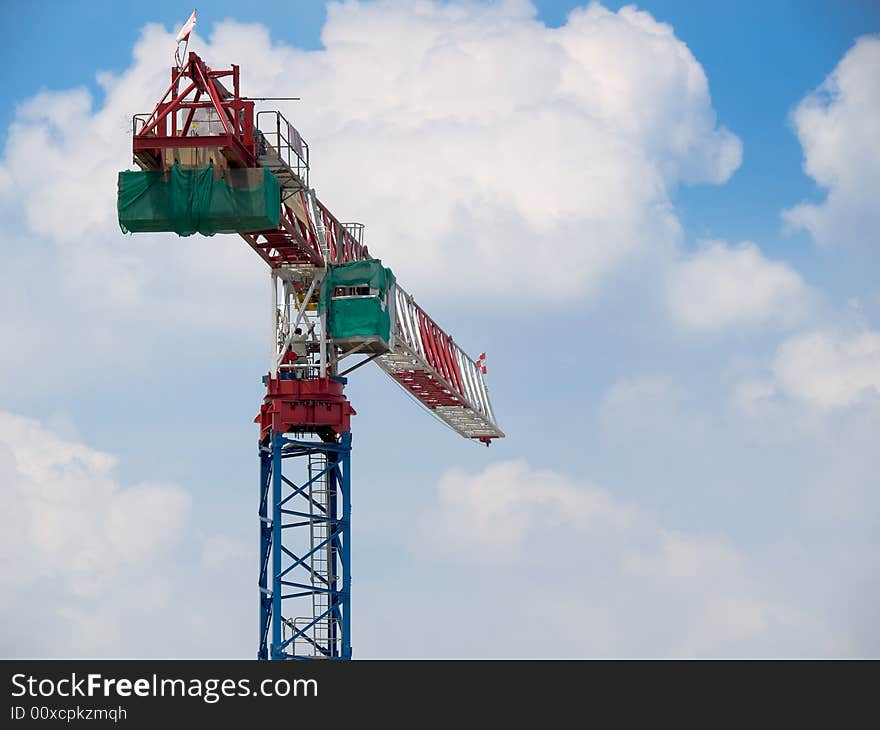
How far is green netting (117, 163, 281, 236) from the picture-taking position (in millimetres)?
90438

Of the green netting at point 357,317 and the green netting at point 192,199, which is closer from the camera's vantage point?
the green netting at point 192,199

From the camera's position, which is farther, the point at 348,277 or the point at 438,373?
the point at 438,373

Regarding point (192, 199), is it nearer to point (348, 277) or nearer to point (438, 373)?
point (348, 277)

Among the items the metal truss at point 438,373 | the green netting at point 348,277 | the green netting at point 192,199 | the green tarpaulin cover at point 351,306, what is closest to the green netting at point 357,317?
the green tarpaulin cover at point 351,306

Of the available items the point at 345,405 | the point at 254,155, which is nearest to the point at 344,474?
the point at 345,405

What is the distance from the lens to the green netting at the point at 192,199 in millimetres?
90438

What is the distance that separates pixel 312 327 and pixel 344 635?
13858 mm

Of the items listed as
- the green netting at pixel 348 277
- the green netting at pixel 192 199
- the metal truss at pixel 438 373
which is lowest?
the green netting at pixel 192 199

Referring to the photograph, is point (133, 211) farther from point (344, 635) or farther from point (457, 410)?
point (457, 410)

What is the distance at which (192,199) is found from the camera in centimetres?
9044

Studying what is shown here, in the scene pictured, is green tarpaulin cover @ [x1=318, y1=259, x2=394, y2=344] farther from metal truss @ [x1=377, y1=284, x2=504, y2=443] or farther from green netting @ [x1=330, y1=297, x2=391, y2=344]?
metal truss @ [x1=377, y1=284, x2=504, y2=443]

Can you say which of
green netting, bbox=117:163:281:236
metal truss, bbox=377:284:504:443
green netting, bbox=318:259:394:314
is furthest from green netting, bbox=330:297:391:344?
green netting, bbox=117:163:281:236

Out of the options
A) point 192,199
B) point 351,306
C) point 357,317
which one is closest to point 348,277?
point 351,306

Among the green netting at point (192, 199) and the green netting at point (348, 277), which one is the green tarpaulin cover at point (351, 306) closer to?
the green netting at point (348, 277)
